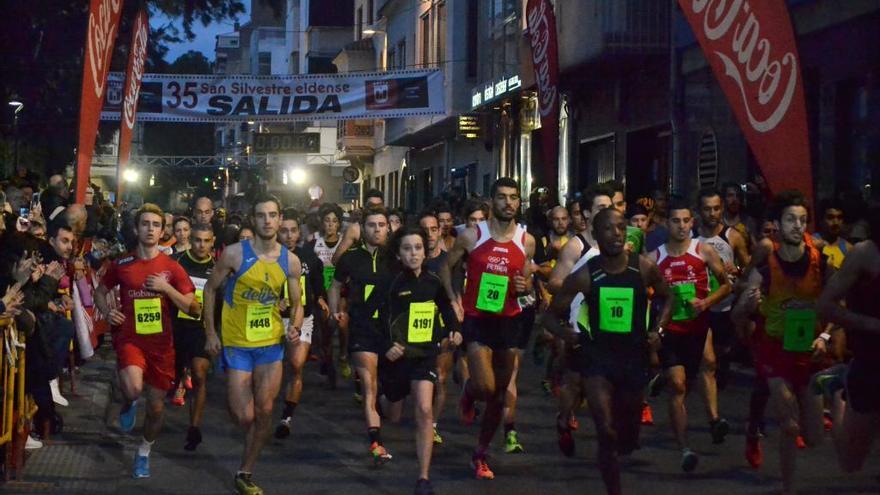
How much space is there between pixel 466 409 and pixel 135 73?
9434 millimetres

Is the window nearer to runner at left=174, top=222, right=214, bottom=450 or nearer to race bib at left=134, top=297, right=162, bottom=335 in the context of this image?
runner at left=174, top=222, right=214, bottom=450

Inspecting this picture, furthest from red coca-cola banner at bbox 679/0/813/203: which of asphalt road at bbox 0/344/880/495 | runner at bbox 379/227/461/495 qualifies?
runner at bbox 379/227/461/495

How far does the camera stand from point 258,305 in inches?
365

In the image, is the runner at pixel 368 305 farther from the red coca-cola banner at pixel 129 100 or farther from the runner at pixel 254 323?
the red coca-cola banner at pixel 129 100

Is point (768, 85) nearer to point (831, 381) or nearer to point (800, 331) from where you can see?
point (800, 331)

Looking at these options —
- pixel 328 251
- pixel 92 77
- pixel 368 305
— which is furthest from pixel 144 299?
pixel 328 251

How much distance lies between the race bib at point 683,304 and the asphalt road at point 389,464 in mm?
995

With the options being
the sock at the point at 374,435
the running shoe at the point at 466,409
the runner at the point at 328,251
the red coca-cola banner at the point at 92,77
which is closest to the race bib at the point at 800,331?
the sock at the point at 374,435

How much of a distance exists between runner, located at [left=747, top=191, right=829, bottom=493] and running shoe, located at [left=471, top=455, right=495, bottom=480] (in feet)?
6.27

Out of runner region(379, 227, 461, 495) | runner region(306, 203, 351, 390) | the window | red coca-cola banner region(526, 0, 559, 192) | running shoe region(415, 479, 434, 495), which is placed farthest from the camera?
the window

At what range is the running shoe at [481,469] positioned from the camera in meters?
9.72

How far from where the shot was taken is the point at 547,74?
21.5 meters

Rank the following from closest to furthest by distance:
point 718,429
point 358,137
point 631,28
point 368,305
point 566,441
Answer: point 566,441, point 718,429, point 368,305, point 631,28, point 358,137

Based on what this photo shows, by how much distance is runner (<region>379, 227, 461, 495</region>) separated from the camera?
965 centimetres
